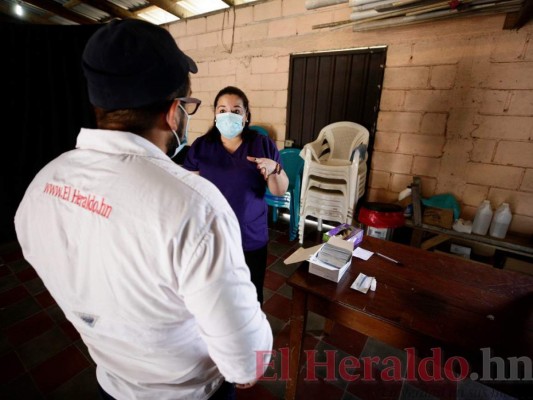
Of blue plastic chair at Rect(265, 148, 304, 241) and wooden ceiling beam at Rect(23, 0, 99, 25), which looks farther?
wooden ceiling beam at Rect(23, 0, 99, 25)

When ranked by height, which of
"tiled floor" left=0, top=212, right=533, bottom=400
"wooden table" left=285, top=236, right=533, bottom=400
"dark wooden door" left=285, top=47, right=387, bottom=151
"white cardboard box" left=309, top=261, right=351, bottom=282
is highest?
"dark wooden door" left=285, top=47, right=387, bottom=151

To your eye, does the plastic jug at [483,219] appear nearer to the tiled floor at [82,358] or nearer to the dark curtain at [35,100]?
the tiled floor at [82,358]

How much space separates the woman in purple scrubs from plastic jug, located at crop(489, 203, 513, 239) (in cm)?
231

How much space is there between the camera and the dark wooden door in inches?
124

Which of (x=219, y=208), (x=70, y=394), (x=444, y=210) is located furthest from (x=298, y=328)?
(x=444, y=210)

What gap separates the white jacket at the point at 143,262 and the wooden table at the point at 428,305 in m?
0.55

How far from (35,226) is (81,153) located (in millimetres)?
234

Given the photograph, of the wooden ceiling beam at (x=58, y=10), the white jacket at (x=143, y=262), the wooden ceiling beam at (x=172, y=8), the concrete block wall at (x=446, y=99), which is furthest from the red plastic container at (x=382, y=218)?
the wooden ceiling beam at (x=58, y=10)

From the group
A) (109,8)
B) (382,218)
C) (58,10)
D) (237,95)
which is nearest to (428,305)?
(237,95)

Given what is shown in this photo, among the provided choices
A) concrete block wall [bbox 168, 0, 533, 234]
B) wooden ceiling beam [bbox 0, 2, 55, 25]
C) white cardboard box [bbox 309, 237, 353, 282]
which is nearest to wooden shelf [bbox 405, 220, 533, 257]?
concrete block wall [bbox 168, 0, 533, 234]

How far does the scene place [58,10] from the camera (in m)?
4.27

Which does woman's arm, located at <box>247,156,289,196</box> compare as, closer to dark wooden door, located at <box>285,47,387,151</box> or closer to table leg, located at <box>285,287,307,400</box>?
table leg, located at <box>285,287,307,400</box>

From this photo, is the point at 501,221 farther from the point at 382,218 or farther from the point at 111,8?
the point at 111,8

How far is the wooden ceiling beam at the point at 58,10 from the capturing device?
→ 3.98 meters
